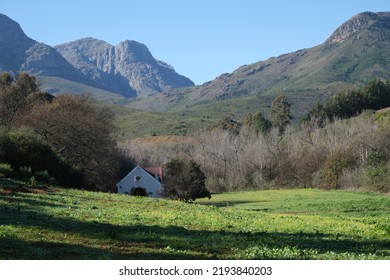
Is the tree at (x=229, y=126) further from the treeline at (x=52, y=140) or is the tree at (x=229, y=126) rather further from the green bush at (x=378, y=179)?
the green bush at (x=378, y=179)

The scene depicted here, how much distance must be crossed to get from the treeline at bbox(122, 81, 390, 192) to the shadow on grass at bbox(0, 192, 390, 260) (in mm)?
56869

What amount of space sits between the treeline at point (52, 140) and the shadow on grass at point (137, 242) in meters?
20.4

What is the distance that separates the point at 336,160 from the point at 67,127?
47320mm

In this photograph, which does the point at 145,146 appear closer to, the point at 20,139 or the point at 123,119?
the point at 123,119

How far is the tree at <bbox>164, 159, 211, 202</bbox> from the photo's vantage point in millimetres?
55969

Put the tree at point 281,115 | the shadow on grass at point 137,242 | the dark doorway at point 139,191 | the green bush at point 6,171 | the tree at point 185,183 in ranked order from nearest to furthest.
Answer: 1. the shadow on grass at point 137,242
2. the green bush at point 6,171
3. the tree at point 185,183
4. the dark doorway at point 139,191
5. the tree at point 281,115

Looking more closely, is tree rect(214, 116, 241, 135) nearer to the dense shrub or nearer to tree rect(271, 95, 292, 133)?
tree rect(271, 95, 292, 133)

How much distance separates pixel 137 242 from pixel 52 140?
47.9m

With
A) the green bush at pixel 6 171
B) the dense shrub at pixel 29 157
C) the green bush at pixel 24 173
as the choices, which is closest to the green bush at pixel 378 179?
the dense shrub at pixel 29 157

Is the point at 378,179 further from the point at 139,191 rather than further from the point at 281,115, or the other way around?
the point at 281,115

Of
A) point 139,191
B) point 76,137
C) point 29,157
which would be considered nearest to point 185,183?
point 76,137

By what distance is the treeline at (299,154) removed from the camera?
83.9 metres

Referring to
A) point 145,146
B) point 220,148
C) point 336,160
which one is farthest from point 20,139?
point 145,146

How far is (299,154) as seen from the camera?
333 ft
